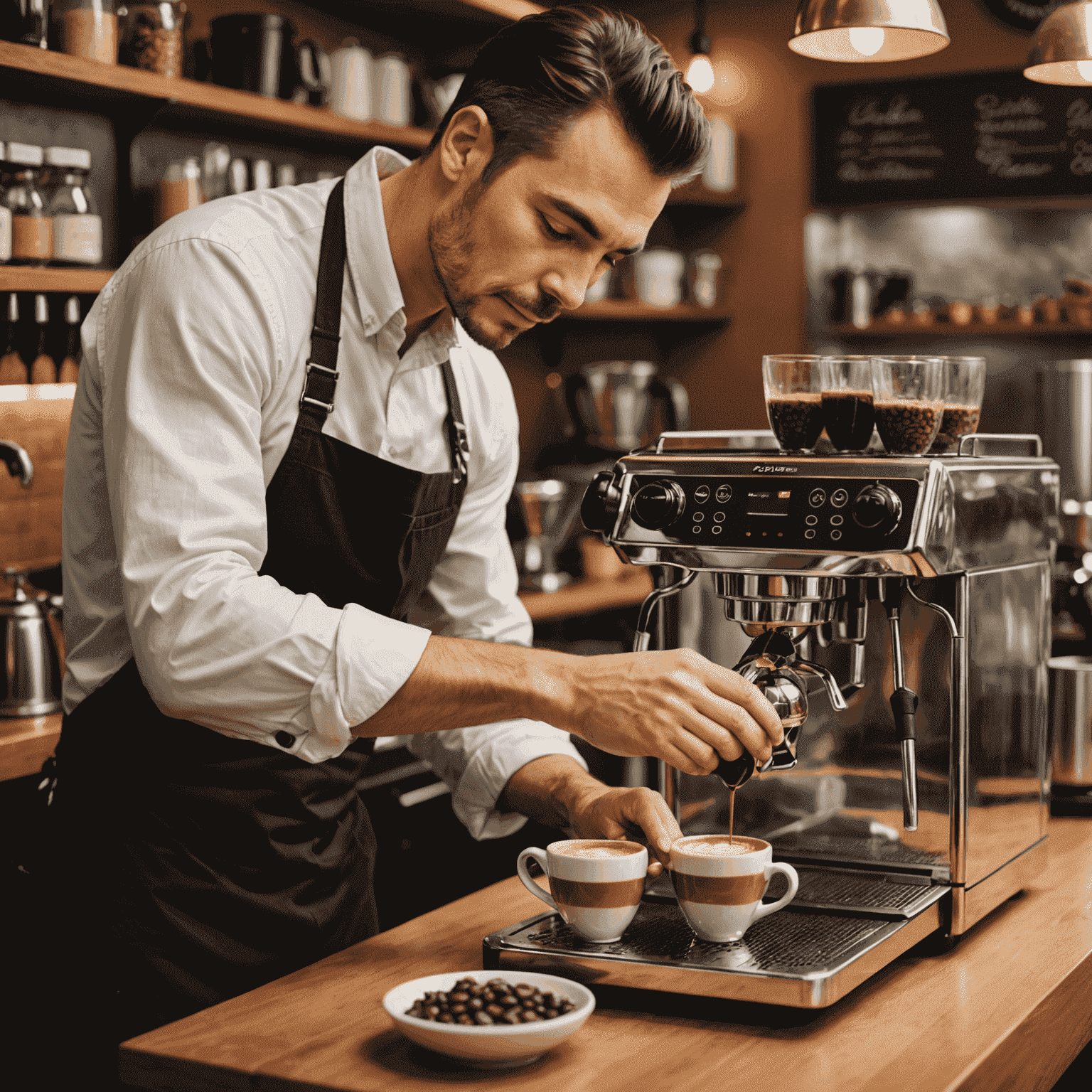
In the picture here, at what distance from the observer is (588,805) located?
4.54 ft

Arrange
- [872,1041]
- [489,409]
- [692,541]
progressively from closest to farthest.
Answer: [872,1041] < [692,541] < [489,409]

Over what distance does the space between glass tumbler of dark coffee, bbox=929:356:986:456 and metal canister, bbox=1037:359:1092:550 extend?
3.05ft

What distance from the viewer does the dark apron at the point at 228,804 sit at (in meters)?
1.39

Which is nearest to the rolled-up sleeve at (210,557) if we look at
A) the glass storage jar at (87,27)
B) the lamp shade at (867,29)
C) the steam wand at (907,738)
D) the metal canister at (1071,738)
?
the steam wand at (907,738)

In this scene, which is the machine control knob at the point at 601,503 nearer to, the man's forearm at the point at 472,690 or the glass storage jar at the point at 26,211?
Answer: the man's forearm at the point at 472,690

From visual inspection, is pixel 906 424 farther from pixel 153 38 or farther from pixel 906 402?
pixel 153 38

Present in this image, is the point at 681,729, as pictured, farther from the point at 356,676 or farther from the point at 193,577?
the point at 193,577

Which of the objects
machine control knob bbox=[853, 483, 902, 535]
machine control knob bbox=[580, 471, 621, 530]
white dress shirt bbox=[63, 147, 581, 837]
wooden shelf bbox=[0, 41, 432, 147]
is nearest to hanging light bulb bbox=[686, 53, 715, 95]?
wooden shelf bbox=[0, 41, 432, 147]

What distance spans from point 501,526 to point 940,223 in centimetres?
351

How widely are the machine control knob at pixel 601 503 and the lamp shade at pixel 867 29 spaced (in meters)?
0.75

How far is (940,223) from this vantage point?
189 inches

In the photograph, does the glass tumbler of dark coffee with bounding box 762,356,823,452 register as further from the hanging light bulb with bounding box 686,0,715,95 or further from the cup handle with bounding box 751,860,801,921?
the hanging light bulb with bounding box 686,0,715,95

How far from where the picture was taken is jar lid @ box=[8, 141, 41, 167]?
8.41 feet

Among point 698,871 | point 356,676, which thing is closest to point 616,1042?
point 698,871
